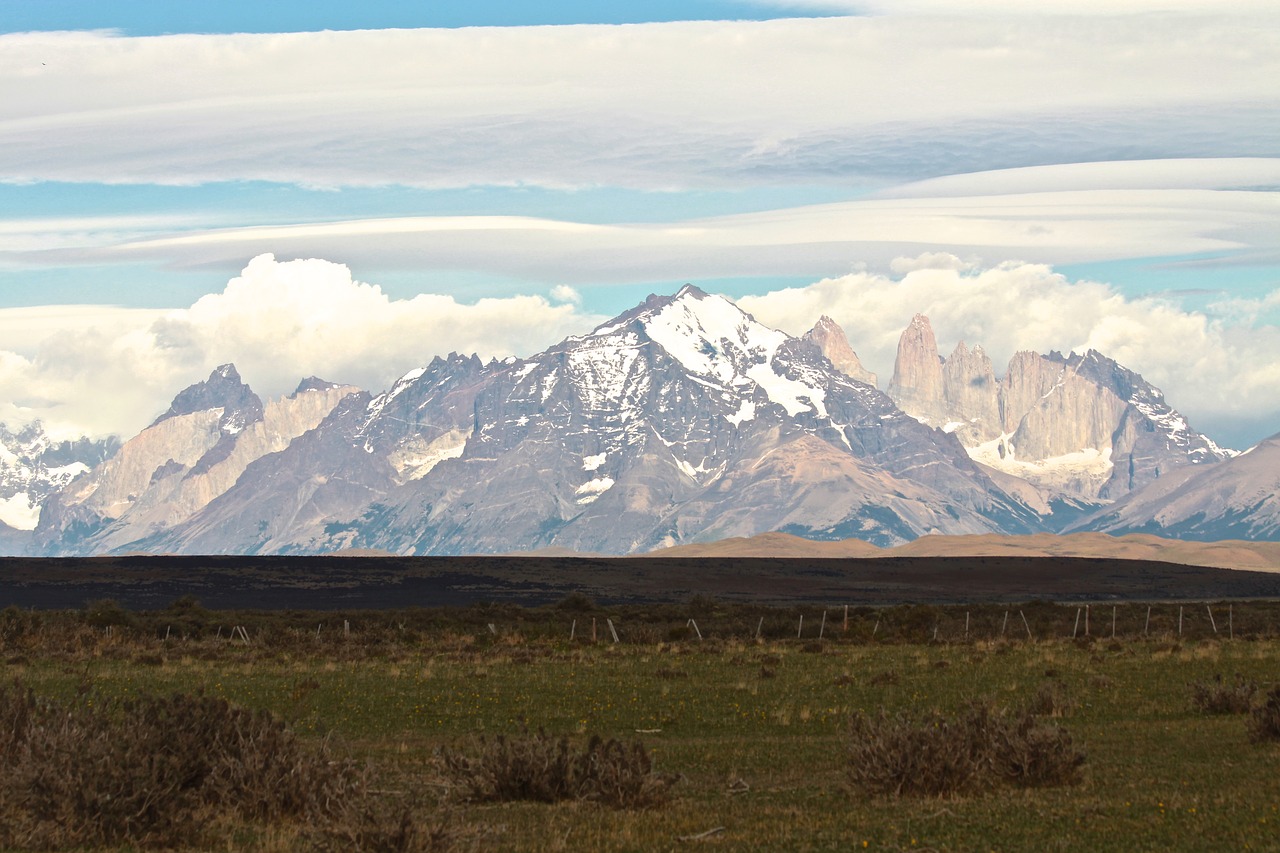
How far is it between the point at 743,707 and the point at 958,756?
44.0 ft

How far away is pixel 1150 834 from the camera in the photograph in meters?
16.5

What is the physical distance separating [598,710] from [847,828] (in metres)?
15.7

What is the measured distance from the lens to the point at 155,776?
16750 mm

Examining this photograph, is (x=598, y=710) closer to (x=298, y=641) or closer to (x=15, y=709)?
(x=15, y=709)

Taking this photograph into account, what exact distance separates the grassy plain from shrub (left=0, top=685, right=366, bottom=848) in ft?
3.22

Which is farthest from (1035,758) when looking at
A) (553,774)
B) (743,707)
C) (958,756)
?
(743,707)

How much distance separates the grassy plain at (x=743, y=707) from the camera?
17.2m

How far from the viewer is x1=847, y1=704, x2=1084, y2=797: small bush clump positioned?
19.5 meters

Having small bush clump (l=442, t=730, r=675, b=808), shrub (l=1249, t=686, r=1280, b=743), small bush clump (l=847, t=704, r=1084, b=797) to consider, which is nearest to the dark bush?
small bush clump (l=442, t=730, r=675, b=808)

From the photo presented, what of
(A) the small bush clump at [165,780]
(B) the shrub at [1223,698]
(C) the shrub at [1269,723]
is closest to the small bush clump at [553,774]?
(A) the small bush clump at [165,780]

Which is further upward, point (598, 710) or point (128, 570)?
point (598, 710)

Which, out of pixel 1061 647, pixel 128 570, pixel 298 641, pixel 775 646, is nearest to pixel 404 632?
pixel 298 641

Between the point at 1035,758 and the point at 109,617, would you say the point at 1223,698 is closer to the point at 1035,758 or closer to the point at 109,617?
the point at 1035,758

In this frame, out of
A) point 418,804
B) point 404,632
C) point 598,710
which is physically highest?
point 418,804
